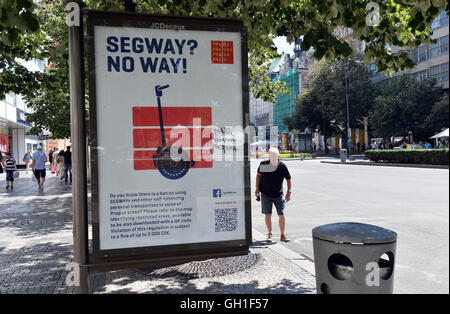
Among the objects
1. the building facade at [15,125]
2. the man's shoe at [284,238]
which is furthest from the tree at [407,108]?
the man's shoe at [284,238]

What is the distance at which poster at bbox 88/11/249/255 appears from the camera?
3645mm

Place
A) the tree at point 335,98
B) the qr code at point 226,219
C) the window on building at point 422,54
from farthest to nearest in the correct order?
the tree at point 335,98
the window on building at point 422,54
the qr code at point 226,219

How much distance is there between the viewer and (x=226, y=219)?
3967 millimetres

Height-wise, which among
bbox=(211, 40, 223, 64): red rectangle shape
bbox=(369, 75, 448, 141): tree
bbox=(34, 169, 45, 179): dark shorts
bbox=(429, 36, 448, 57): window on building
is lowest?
bbox=(34, 169, 45, 179): dark shorts

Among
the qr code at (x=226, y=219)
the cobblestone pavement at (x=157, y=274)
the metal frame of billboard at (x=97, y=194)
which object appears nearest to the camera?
the metal frame of billboard at (x=97, y=194)

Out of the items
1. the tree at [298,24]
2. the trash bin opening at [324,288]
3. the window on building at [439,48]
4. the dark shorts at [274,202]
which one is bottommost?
the trash bin opening at [324,288]

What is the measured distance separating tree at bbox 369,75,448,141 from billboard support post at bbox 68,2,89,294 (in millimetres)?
42919

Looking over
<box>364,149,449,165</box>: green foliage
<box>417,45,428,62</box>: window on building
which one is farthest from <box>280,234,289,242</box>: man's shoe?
<box>417,45,428,62</box>: window on building

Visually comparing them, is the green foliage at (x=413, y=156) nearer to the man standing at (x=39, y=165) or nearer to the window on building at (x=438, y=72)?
the window on building at (x=438, y=72)

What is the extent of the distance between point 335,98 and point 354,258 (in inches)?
2178

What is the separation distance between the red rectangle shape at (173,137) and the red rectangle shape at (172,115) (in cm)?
6

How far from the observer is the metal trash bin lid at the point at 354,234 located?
3.14m

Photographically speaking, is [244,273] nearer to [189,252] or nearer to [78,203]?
[189,252]

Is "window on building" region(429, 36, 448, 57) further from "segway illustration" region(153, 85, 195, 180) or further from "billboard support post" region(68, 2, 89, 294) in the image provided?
"billboard support post" region(68, 2, 89, 294)
